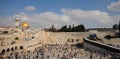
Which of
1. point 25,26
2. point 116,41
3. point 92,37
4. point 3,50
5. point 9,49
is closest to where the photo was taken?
point 3,50

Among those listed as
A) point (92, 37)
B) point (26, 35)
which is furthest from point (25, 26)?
point (92, 37)

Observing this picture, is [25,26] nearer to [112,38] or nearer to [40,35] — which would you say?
[40,35]

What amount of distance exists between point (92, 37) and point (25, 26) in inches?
991

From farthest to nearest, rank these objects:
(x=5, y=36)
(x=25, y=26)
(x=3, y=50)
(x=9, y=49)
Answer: (x=25, y=26) → (x=5, y=36) → (x=9, y=49) → (x=3, y=50)

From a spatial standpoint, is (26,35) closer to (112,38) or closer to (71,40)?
(71,40)

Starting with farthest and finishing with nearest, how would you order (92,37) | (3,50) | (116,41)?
1. (92,37)
2. (116,41)
3. (3,50)

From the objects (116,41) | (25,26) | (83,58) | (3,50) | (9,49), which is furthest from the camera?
(25,26)

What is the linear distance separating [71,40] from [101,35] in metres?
9.16

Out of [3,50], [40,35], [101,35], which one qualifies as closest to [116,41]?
[101,35]

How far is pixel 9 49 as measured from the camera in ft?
129

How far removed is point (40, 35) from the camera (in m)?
60.9

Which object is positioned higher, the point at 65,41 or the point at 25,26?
the point at 25,26

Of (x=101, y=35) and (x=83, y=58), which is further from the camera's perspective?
(x=101, y=35)

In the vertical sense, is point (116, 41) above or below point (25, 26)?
below
